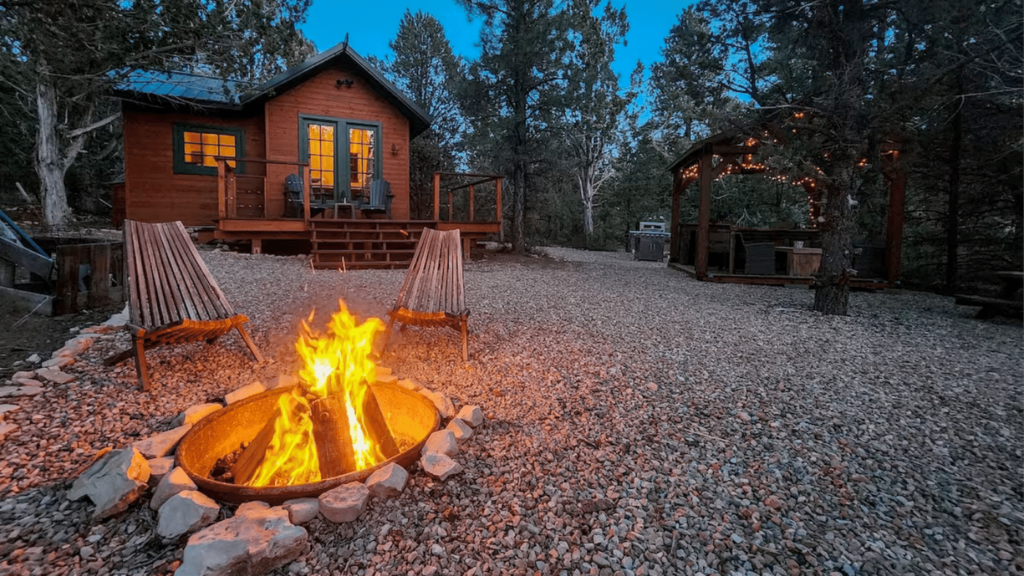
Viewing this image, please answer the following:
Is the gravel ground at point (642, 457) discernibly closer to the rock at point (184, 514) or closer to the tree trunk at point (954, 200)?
the rock at point (184, 514)

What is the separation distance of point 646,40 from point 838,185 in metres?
139

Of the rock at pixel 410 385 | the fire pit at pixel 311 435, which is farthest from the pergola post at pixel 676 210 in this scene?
the fire pit at pixel 311 435

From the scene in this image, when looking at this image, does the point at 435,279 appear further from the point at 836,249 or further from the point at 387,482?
the point at 836,249

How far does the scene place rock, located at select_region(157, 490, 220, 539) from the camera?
1.54 m

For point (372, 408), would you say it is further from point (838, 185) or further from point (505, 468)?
point (838, 185)

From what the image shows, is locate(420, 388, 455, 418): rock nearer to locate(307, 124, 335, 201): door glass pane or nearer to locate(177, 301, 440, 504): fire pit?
locate(177, 301, 440, 504): fire pit

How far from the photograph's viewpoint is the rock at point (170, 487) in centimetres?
165

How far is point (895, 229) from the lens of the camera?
8.44 m

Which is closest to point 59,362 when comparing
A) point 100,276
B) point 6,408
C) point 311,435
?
point 6,408

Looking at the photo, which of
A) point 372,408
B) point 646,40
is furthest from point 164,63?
point 646,40

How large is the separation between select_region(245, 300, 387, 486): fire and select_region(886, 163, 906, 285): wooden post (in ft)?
31.7

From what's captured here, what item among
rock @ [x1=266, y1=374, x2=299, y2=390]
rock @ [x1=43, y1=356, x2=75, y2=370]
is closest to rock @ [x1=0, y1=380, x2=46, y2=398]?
rock @ [x1=43, y1=356, x2=75, y2=370]

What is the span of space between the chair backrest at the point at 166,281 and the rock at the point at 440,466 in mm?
1900

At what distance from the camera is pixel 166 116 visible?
9.30 metres
